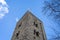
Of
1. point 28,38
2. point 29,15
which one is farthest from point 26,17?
point 28,38

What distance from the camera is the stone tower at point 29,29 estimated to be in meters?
22.4

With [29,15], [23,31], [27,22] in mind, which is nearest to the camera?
[23,31]

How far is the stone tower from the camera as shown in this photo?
22.4 metres

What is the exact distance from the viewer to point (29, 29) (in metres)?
23.5

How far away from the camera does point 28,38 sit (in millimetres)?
21531

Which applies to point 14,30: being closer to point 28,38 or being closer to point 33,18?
point 33,18

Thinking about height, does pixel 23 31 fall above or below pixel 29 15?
below

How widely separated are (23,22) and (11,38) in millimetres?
3414

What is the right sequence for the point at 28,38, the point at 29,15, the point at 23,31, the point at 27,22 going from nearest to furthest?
1. the point at 28,38
2. the point at 23,31
3. the point at 27,22
4. the point at 29,15

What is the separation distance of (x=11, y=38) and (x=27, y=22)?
330 centimetres

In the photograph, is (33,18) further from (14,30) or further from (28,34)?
(28,34)

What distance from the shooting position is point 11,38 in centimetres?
2419

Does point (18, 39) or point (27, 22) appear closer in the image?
point (18, 39)

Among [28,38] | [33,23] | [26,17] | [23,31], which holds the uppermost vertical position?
[26,17]
